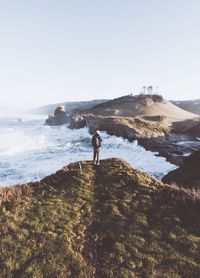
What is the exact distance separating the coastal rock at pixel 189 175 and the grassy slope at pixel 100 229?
26.7 ft

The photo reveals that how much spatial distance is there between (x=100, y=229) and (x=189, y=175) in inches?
570

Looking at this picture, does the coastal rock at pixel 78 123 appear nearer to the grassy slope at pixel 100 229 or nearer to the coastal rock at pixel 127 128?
the coastal rock at pixel 127 128

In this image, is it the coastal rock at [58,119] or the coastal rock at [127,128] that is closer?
the coastal rock at [127,128]

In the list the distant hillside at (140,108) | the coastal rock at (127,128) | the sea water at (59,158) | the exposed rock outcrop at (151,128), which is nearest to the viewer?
the sea water at (59,158)

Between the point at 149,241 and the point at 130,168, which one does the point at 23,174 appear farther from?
the point at 149,241

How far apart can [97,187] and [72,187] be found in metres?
1.10

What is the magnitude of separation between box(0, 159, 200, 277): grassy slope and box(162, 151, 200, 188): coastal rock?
26.7ft

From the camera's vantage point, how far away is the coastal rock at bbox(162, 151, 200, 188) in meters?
22.1

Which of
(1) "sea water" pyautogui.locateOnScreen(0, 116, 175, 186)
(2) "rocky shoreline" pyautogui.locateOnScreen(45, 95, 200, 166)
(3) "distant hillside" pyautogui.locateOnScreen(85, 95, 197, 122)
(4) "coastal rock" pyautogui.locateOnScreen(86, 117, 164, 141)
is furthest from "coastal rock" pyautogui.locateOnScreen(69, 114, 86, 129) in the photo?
(1) "sea water" pyautogui.locateOnScreen(0, 116, 175, 186)

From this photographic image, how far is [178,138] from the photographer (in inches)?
2138

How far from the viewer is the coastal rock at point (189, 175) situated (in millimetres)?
22125

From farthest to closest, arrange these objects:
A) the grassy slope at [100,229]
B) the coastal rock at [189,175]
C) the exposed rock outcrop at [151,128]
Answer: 1. the exposed rock outcrop at [151,128]
2. the coastal rock at [189,175]
3. the grassy slope at [100,229]

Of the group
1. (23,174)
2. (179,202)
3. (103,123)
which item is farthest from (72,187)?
(103,123)

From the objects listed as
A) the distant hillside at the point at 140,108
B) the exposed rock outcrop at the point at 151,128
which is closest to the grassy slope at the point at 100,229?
the exposed rock outcrop at the point at 151,128
